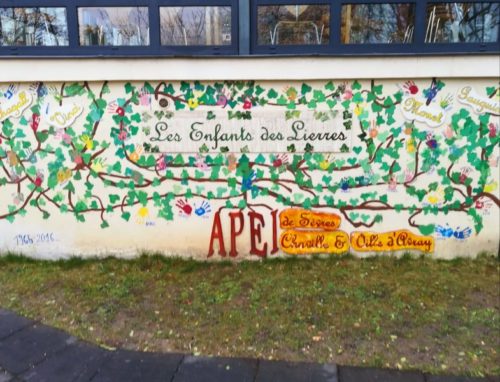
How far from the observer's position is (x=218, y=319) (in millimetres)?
3695

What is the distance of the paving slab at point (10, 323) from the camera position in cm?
358

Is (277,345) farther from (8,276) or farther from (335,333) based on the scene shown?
(8,276)

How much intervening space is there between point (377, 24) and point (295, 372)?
339 cm

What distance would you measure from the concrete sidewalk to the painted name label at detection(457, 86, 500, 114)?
2660 millimetres

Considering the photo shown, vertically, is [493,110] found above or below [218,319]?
above

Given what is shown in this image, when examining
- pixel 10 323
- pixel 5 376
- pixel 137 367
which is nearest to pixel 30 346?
pixel 5 376

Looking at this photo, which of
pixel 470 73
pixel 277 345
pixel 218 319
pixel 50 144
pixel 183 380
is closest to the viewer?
pixel 183 380

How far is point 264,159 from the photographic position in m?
4.64

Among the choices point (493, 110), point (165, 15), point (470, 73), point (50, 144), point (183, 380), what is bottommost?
point (183, 380)

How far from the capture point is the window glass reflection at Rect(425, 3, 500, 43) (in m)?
4.44

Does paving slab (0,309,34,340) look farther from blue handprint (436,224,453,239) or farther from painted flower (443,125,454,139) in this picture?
painted flower (443,125,454,139)

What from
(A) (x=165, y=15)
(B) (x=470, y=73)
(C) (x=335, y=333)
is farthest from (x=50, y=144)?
(B) (x=470, y=73)

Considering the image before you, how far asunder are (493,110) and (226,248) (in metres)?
3.06

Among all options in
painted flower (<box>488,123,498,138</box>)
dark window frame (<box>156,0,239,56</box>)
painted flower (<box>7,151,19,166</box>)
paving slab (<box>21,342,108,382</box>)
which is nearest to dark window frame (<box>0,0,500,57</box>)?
dark window frame (<box>156,0,239,56</box>)
